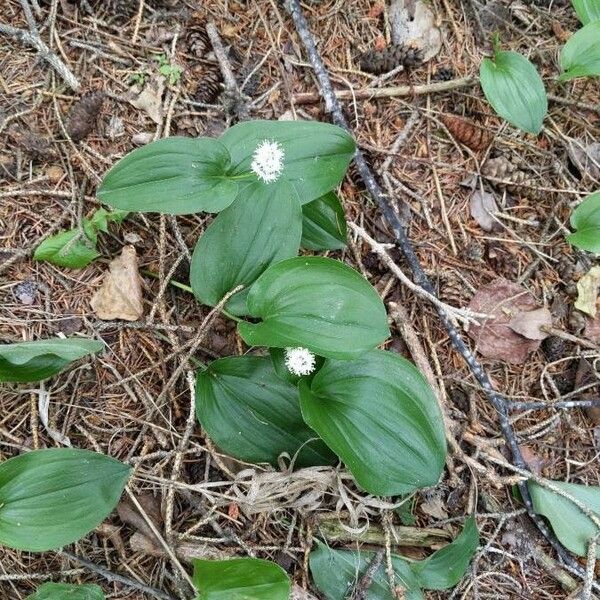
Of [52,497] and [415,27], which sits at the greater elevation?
[415,27]

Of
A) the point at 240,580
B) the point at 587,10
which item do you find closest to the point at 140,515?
the point at 240,580

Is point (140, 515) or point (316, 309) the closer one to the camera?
point (316, 309)

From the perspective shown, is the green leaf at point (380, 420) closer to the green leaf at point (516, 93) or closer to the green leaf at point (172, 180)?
the green leaf at point (172, 180)

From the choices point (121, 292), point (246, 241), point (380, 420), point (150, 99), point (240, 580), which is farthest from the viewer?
point (150, 99)

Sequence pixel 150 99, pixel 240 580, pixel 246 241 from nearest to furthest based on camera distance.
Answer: pixel 240 580 < pixel 246 241 < pixel 150 99

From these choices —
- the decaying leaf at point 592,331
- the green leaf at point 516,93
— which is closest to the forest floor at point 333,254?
the decaying leaf at point 592,331

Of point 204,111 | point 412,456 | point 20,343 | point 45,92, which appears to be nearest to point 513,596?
point 412,456

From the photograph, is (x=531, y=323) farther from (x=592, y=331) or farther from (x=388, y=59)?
(x=388, y=59)
